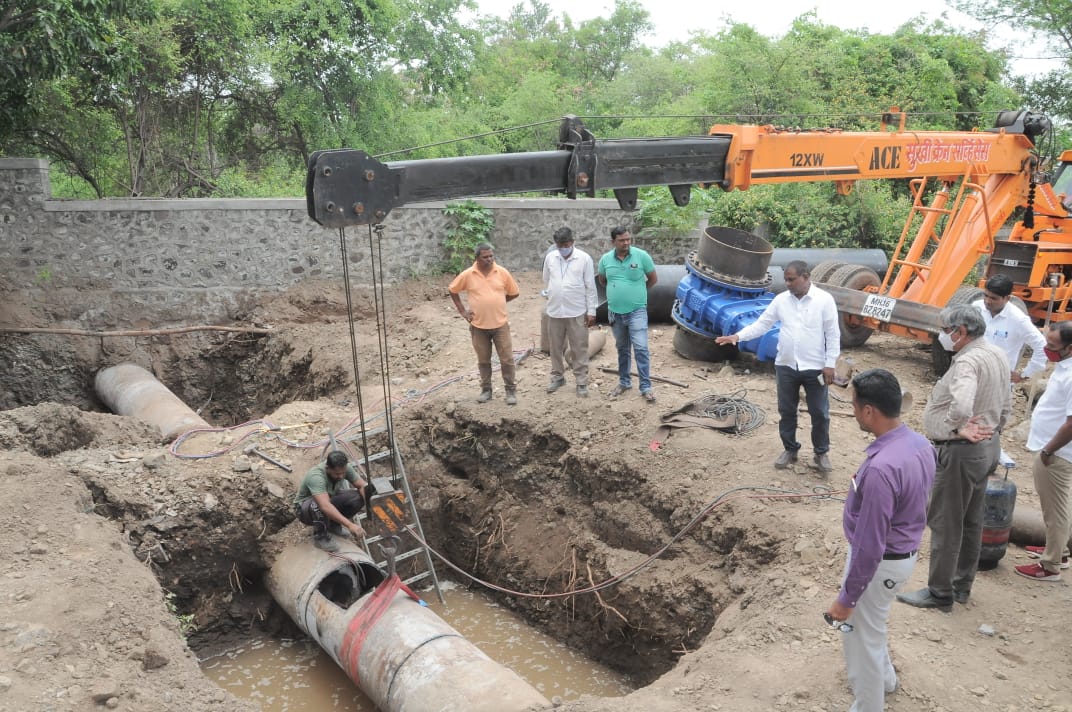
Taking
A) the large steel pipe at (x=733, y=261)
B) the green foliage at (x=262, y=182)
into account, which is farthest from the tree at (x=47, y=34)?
the large steel pipe at (x=733, y=261)

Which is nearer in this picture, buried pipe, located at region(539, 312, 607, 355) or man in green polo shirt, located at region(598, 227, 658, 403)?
man in green polo shirt, located at region(598, 227, 658, 403)

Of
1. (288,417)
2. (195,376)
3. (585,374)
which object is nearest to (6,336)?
(195,376)

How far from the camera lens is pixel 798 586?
5289 millimetres

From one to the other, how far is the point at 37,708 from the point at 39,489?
262cm

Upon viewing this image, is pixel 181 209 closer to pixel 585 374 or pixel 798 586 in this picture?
pixel 585 374

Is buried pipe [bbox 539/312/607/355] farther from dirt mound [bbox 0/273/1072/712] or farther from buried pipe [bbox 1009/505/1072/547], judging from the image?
buried pipe [bbox 1009/505/1072/547]

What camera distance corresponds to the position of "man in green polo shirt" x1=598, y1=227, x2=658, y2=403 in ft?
25.4

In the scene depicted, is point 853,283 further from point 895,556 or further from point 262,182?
point 262,182

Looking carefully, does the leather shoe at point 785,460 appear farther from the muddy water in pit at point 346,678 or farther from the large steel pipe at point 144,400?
the large steel pipe at point 144,400

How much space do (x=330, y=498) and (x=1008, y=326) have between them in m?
5.44

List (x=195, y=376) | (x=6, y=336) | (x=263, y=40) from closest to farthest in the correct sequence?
(x=6, y=336) < (x=195, y=376) < (x=263, y=40)

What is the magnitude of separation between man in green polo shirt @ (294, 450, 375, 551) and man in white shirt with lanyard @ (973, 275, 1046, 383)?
4.95 metres

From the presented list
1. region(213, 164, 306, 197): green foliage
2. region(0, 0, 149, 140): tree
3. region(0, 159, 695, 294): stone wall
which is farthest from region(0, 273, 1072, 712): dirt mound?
region(213, 164, 306, 197): green foliage

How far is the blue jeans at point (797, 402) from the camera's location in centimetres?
624
